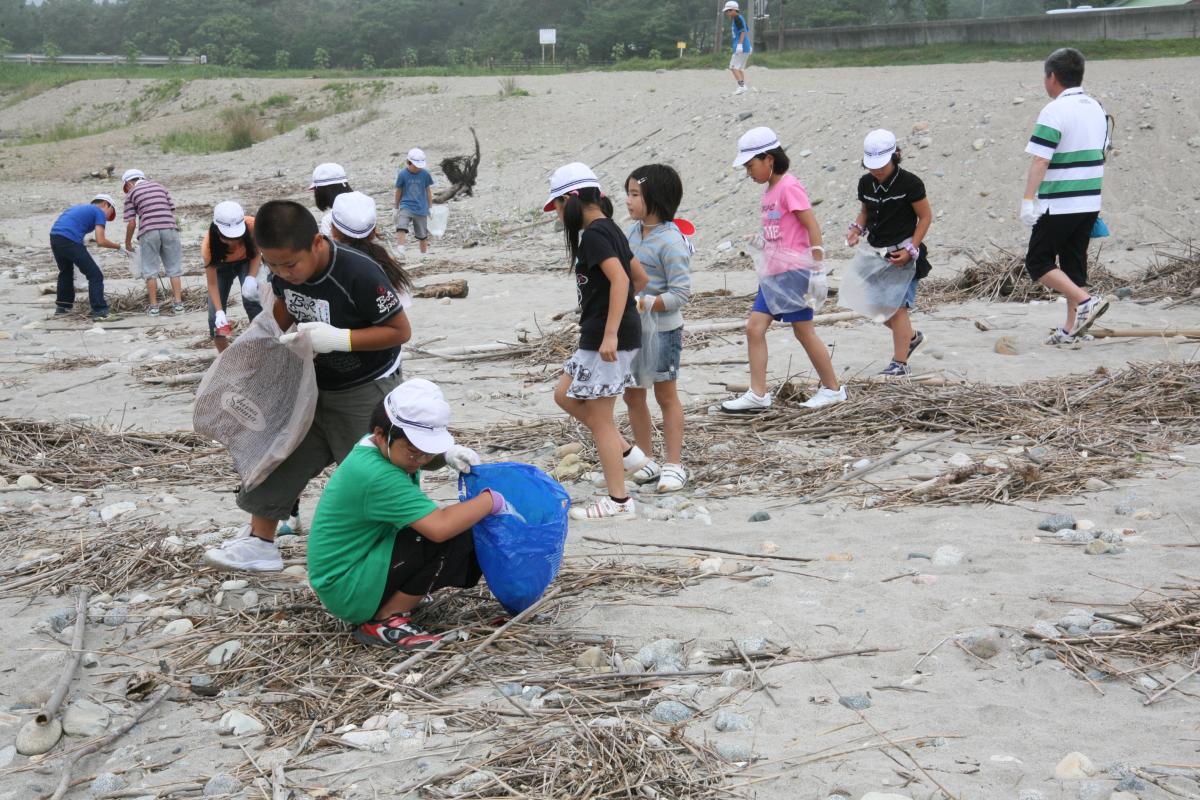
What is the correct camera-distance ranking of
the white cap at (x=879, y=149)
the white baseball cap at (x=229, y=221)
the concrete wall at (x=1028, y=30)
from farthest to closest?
the concrete wall at (x=1028, y=30)
the white baseball cap at (x=229, y=221)
the white cap at (x=879, y=149)

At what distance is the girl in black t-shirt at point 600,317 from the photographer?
16.0 ft

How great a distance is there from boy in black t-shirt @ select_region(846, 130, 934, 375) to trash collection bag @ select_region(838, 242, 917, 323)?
0.14 feet

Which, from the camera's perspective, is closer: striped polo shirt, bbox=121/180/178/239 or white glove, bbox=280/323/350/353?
white glove, bbox=280/323/350/353

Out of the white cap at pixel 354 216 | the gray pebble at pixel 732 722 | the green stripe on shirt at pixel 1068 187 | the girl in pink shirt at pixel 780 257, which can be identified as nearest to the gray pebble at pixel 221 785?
the gray pebble at pixel 732 722

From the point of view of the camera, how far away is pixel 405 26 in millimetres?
69875

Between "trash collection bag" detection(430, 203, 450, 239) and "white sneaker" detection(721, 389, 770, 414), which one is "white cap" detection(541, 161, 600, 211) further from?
"trash collection bag" detection(430, 203, 450, 239)

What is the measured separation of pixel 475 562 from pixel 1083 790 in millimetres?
2072

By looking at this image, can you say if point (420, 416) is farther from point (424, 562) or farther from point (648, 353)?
point (648, 353)

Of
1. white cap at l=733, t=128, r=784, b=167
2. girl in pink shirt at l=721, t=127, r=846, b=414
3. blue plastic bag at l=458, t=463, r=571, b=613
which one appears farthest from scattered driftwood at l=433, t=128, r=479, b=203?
blue plastic bag at l=458, t=463, r=571, b=613

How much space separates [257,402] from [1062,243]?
5.81m

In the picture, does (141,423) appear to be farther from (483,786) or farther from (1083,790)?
(1083,790)

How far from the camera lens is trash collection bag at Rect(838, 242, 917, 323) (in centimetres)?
720

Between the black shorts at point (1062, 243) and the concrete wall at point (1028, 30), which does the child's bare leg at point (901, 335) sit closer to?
the black shorts at point (1062, 243)

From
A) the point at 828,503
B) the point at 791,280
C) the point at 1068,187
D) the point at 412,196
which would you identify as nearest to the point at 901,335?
the point at 791,280
